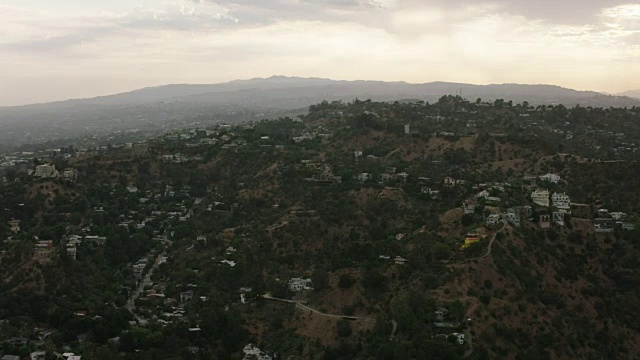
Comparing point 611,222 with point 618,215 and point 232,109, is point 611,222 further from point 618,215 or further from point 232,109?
point 232,109

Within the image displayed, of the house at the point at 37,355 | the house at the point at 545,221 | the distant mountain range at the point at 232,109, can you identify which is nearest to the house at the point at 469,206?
the house at the point at 545,221

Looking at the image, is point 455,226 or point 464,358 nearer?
point 464,358

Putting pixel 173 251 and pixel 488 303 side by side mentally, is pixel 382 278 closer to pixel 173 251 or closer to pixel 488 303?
pixel 488 303

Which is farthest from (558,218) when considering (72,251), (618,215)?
(72,251)

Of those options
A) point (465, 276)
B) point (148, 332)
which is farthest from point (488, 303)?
point (148, 332)

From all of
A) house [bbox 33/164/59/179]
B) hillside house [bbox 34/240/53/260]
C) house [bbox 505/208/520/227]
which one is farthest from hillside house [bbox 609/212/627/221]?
house [bbox 33/164/59/179]
